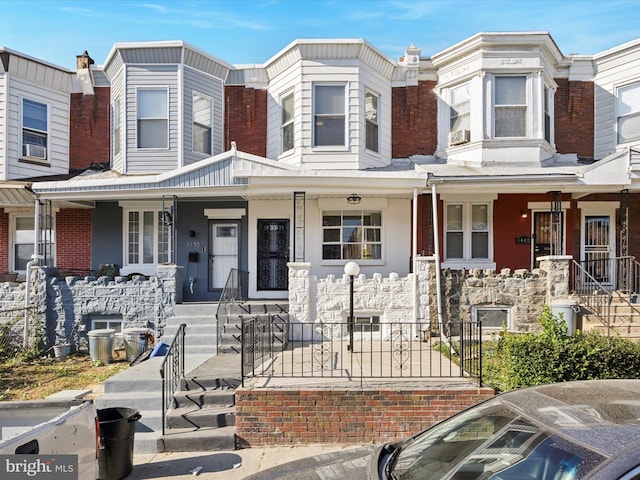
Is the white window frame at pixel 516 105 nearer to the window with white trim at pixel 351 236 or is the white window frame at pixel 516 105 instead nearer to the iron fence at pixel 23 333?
the window with white trim at pixel 351 236

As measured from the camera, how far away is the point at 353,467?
9.74 ft

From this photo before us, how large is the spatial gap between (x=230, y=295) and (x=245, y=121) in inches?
241

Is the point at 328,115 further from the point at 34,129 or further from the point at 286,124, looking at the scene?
the point at 34,129

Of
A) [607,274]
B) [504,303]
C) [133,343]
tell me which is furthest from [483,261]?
[133,343]

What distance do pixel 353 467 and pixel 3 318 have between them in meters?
11.2

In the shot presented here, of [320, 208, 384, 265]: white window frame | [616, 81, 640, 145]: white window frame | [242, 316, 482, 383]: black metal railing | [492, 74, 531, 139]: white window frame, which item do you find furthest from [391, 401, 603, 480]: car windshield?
[616, 81, 640, 145]: white window frame

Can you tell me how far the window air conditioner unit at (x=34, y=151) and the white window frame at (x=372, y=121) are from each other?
31.5 feet

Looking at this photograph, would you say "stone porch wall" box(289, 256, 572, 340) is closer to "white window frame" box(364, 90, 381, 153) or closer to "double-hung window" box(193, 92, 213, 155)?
"white window frame" box(364, 90, 381, 153)

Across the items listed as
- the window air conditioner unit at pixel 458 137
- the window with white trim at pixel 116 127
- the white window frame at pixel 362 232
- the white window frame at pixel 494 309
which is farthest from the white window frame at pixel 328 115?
the window with white trim at pixel 116 127

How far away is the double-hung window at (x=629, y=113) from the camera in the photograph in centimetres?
1250

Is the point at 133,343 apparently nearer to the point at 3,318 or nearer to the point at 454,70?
the point at 3,318

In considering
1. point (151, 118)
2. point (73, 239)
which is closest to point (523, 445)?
point (151, 118)

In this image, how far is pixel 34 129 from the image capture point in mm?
12891

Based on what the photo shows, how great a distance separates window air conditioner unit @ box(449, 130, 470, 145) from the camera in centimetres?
1232
